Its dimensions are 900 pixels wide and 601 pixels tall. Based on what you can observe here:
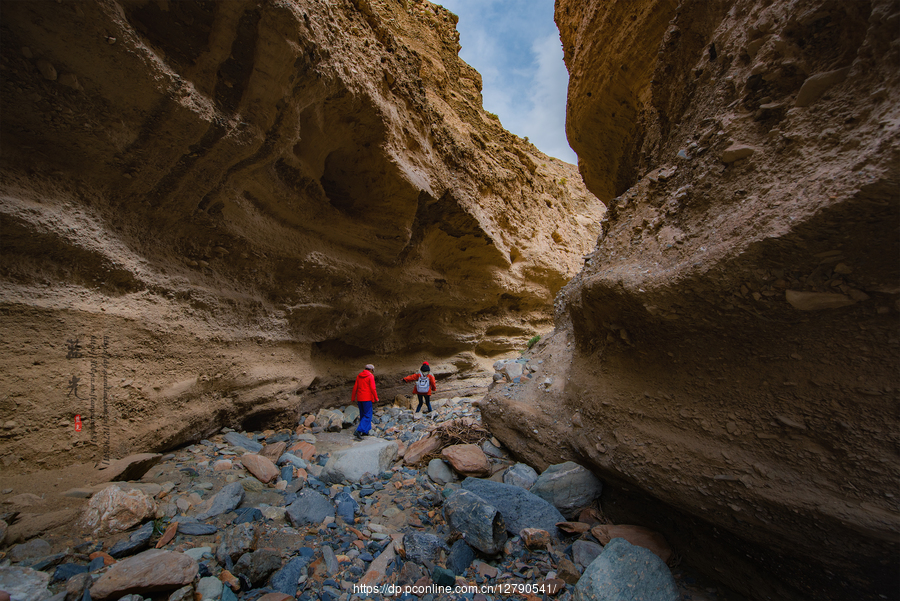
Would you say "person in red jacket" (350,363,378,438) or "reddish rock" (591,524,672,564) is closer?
"reddish rock" (591,524,672,564)

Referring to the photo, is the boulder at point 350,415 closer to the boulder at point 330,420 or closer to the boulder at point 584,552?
the boulder at point 330,420

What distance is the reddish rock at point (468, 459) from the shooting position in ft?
9.18

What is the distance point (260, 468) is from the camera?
8.59 feet

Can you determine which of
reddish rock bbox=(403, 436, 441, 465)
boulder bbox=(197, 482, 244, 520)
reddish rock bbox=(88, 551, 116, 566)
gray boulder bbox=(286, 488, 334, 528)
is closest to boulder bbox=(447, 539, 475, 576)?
gray boulder bbox=(286, 488, 334, 528)

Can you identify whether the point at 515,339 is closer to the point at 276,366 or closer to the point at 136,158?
the point at 276,366

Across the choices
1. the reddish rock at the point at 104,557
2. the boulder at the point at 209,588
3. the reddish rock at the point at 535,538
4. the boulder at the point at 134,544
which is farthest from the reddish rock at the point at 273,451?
the reddish rock at the point at 535,538

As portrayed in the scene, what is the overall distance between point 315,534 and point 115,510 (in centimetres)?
104

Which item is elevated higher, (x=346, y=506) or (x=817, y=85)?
(x=817, y=85)

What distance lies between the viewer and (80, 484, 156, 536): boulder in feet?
5.71

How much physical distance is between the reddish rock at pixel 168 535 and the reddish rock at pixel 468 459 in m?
1.83

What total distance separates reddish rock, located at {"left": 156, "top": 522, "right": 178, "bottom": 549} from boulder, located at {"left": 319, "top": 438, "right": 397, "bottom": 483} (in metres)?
1.03

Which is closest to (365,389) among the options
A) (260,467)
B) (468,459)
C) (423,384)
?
A: (423,384)

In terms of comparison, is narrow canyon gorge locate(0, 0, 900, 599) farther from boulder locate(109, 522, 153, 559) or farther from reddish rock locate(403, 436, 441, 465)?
boulder locate(109, 522, 153, 559)

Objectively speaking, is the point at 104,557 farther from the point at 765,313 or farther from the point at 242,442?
the point at 765,313
